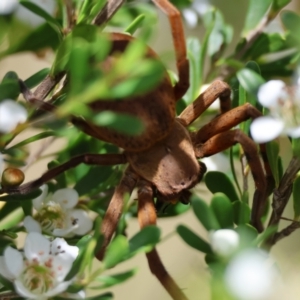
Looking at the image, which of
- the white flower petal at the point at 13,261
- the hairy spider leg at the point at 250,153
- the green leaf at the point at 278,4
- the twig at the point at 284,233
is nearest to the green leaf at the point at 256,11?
the green leaf at the point at 278,4

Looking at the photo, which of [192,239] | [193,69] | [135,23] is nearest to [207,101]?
[193,69]

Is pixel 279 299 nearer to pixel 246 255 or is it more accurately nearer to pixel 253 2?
pixel 246 255

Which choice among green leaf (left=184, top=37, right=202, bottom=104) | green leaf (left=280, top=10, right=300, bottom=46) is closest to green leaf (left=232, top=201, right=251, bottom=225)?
green leaf (left=280, top=10, right=300, bottom=46)

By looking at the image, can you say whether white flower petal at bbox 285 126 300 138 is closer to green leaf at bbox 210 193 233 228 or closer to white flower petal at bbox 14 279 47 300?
green leaf at bbox 210 193 233 228

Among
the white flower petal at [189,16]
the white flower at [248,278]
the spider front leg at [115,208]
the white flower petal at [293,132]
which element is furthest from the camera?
the white flower petal at [189,16]

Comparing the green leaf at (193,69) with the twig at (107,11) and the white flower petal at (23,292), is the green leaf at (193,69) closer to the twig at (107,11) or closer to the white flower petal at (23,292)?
the twig at (107,11)
